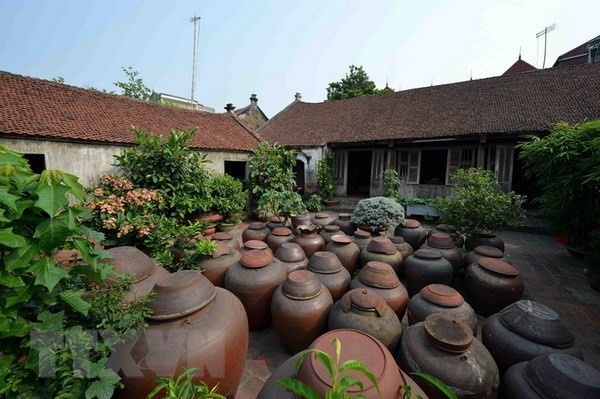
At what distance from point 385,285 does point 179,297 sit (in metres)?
2.44

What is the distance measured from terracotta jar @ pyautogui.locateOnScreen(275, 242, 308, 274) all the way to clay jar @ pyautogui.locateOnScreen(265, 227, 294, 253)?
98 centimetres

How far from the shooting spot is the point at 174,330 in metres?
2.22

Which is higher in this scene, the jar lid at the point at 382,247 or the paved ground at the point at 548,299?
the jar lid at the point at 382,247

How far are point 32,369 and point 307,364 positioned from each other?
1.84 metres

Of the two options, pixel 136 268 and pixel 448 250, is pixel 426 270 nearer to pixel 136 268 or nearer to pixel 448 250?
pixel 448 250

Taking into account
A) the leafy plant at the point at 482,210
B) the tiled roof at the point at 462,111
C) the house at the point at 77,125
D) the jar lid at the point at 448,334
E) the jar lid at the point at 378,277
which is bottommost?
the jar lid at the point at 448,334

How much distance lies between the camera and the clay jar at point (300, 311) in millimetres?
3125

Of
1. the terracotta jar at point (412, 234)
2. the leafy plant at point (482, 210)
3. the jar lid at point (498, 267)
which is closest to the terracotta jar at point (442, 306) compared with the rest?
the jar lid at point (498, 267)

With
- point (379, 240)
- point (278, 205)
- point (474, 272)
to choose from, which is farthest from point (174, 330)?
point (278, 205)

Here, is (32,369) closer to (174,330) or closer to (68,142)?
(174,330)

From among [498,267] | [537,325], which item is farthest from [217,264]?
[498,267]

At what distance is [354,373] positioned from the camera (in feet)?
5.56

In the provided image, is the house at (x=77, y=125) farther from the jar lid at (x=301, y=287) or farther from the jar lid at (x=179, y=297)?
the jar lid at (x=301, y=287)

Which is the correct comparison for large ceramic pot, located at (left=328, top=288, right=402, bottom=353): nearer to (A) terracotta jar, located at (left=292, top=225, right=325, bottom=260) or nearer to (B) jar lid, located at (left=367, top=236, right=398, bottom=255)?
(B) jar lid, located at (left=367, top=236, right=398, bottom=255)
